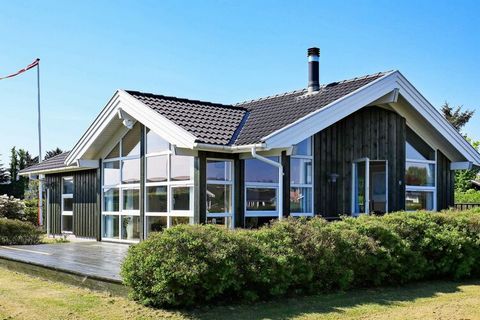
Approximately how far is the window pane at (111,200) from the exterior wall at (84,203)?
13.0 inches

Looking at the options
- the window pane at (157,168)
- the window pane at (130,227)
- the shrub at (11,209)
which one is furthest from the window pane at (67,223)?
the window pane at (157,168)

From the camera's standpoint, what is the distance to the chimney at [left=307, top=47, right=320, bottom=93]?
15.1 meters

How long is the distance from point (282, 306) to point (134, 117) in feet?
24.4

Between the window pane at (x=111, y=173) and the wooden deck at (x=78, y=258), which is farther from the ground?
the window pane at (x=111, y=173)

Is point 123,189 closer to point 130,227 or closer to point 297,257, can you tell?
point 130,227

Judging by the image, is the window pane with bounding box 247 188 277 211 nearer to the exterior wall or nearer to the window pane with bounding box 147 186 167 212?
the window pane with bounding box 147 186 167 212

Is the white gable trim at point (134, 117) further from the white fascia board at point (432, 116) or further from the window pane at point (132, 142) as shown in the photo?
the white fascia board at point (432, 116)

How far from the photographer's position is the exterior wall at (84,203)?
55.0ft

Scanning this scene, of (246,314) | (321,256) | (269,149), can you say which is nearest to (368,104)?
(269,149)

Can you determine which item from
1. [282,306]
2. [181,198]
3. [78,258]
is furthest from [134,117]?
[282,306]

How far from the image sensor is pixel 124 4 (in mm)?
14297

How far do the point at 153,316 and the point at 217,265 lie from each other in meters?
1.09

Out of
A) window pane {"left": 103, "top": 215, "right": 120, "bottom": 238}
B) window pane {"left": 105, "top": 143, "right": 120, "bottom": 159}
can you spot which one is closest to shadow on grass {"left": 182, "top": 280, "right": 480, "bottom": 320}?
window pane {"left": 103, "top": 215, "right": 120, "bottom": 238}

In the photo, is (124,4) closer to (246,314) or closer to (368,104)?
(368,104)
